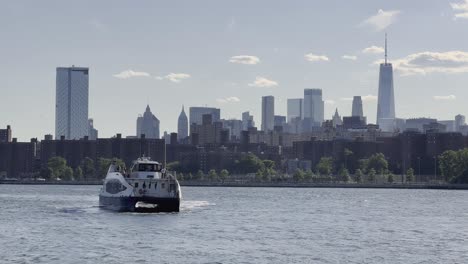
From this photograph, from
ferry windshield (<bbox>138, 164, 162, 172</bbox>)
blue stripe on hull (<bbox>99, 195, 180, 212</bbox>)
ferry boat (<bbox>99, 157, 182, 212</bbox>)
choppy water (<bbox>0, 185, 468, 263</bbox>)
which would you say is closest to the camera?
choppy water (<bbox>0, 185, 468, 263</bbox>)

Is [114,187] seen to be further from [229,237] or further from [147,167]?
[229,237]

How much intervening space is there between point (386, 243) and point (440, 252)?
7580 millimetres

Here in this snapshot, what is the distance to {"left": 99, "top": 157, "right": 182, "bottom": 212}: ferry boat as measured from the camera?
11581 centimetres

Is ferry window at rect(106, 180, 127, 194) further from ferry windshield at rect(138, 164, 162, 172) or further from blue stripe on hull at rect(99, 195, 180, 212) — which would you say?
ferry windshield at rect(138, 164, 162, 172)

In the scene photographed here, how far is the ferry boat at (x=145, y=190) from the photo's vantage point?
116 metres

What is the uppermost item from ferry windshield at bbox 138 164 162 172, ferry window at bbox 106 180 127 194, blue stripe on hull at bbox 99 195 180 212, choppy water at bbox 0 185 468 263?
ferry windshield at bbox 138 164 162 172

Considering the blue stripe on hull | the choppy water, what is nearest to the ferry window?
the blue stripe on hull

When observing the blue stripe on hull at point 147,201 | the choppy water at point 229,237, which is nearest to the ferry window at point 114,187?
the blue stripe on hull at point 147,201

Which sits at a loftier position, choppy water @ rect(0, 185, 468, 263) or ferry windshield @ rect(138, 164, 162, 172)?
ferry windshield @ rect(138, 164, 162, 172)

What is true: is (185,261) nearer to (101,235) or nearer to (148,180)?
(101,235)

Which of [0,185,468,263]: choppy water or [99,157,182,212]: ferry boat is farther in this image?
[99,157,182,212]: ferry boat

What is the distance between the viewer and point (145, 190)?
116 meters

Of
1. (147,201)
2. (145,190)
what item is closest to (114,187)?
(145,190)

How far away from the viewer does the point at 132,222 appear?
4018 inches
